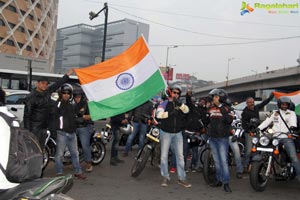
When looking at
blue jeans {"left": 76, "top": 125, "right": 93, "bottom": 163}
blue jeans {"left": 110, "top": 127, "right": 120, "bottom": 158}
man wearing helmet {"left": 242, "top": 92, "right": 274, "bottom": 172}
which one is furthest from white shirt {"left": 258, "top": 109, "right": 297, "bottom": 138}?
blue jeans {"left": 76, "top": 125, "right": 93, "bottom": 163}

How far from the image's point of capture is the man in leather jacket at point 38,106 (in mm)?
6527

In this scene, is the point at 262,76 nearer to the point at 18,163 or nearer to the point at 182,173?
the point at 182,173

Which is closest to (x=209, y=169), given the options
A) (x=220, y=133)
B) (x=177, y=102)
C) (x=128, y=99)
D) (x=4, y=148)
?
(x=220, y=133)

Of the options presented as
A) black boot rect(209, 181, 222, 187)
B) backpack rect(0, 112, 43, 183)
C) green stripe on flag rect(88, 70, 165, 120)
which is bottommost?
black boot rect(209, 181, 222, 187)

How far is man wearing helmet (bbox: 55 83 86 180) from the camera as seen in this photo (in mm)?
6840

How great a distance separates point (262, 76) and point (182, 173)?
142ft

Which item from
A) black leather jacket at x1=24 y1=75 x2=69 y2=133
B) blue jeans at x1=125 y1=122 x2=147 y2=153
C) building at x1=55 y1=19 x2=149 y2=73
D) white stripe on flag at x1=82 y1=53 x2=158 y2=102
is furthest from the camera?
building at x1=55 y1=19 x2=149 y2=73

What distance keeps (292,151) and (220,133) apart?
4.59ft

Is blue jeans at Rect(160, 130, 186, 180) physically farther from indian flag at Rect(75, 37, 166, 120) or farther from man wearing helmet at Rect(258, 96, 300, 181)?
man wearing helmet at Rect(258, 96, 300, 181)

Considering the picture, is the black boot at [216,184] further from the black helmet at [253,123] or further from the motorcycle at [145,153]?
the black helmet at [253,123]

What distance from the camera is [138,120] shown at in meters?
10.2

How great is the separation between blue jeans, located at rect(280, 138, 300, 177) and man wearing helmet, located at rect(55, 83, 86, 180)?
3.84 metres

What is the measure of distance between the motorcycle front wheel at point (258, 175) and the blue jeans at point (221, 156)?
0.43 metres

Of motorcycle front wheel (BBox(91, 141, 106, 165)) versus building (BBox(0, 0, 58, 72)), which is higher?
building (BBox(0, 0, 58, 72))
